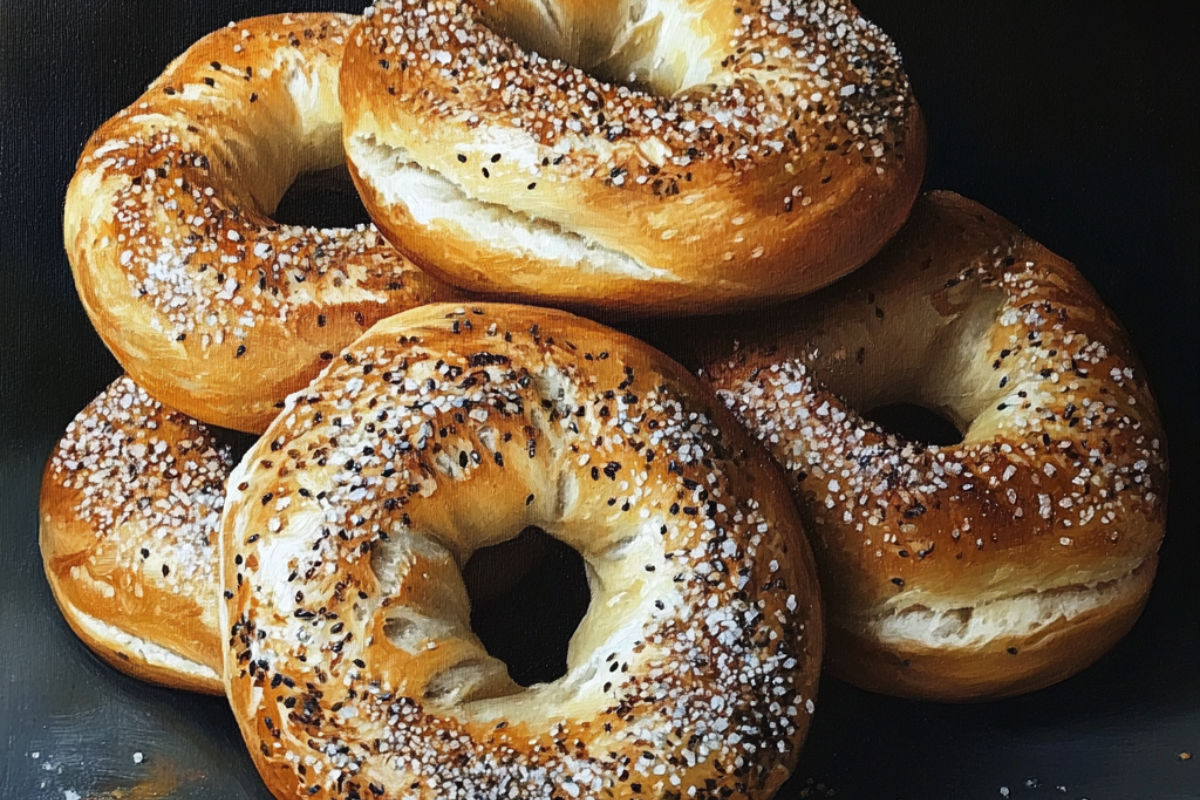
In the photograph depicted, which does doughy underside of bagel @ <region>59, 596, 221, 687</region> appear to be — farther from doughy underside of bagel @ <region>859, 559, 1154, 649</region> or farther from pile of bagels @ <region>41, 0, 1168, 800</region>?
doughy underside of bagel @ <region>859, 559, 1154, 649</region>

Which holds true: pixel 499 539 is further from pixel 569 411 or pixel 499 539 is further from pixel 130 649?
pixel 130 649

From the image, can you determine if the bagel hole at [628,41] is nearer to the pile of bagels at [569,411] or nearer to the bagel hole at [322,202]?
the pile of bagels at [569,411]

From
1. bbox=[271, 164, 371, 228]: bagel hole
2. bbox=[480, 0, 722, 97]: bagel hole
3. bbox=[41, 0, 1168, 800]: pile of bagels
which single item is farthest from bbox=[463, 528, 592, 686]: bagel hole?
bbox=[480, 0, 722, 97]: bagel hole

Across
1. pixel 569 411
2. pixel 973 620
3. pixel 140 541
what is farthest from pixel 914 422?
pixel 140 541

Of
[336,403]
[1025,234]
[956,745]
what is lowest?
[956,745]

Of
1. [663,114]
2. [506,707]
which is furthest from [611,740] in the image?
[663,114]

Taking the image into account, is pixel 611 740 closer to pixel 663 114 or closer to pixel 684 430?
pixel 684 430
